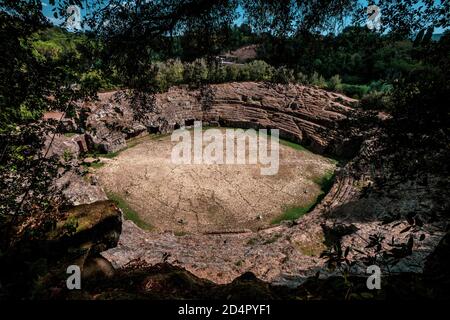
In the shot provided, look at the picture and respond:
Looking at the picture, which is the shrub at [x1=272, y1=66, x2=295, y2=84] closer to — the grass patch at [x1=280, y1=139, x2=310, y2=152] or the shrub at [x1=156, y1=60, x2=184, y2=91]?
the grass patch at [x1=280, y1=139, x2=310, y2=152]

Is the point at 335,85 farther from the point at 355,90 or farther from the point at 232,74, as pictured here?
the point at 232,74

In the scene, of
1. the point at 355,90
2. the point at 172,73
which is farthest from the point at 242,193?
the point at 355,90

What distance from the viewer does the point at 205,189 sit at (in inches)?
503

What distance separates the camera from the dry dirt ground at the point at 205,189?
11156 mm

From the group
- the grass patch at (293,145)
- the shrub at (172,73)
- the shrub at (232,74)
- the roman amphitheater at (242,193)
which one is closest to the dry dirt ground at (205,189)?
the roman amphitheater at (242,193)

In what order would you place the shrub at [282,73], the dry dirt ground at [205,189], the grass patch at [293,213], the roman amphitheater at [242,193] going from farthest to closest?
the grass patch at [293,213] < the dry dirt ground at [205,189] < the roman amphitheater at [242,193] < the shrub at [282,73]

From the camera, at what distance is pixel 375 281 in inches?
98.4

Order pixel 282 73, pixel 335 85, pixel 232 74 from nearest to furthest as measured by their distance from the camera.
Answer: pixel 282 73, pixel 335 85, pixel 232 74

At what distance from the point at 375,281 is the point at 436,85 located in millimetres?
2480

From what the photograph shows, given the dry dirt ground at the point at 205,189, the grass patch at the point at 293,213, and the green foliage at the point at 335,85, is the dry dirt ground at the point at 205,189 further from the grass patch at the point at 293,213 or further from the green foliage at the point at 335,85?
the green foliage at the point at 335,85

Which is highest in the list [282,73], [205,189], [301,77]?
[301,77]

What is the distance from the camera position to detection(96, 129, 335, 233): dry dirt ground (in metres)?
11.2
